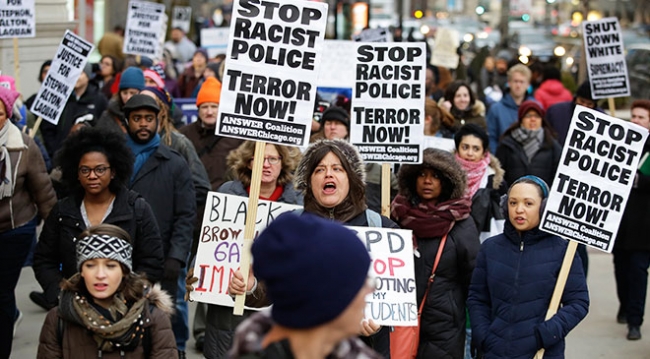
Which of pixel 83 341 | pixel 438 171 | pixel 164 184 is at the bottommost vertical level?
pixel 83 341

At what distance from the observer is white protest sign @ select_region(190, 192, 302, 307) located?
6.32m

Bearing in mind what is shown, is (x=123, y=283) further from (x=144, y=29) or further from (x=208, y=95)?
(x=144, y=29)

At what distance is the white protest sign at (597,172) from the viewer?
6441 millimetres

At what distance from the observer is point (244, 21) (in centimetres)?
634

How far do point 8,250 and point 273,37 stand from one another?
8.46 ft

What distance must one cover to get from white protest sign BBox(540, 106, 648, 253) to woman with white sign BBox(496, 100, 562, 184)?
10.2 feet

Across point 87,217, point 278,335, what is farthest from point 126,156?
point 278,335

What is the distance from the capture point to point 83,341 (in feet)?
17.2

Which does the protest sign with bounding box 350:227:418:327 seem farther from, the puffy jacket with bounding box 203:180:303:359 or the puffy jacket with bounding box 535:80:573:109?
the puffy jacket with bounding box 535:80:573:109

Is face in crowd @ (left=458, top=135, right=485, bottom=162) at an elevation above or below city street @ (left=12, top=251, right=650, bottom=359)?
above

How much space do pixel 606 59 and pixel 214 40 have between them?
1006 centimetres

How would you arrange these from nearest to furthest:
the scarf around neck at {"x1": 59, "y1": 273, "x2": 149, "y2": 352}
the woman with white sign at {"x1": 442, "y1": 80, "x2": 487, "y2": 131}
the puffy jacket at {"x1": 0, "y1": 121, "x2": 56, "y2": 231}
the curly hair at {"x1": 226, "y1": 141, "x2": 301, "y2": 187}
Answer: the scarf around neck at {"x1": 59, "y1": 273, "x2": 149, "y2": 352} < the curly hair at {"x1": 226, "y1": 141, "x2": 301, "y2": 187} < the puffy jacket at {"x1": 0, "y1": 121, "x2": 56, "y2": 231} < the woman with white sign at {"x1": 442, "y1": 80, "x2": 487, "y2": 131}

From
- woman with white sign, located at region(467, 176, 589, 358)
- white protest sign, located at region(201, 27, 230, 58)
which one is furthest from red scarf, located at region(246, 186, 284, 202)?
white protest sign, located at region(201, 27, 230, 58)

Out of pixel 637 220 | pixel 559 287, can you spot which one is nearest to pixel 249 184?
pixel 559 287
